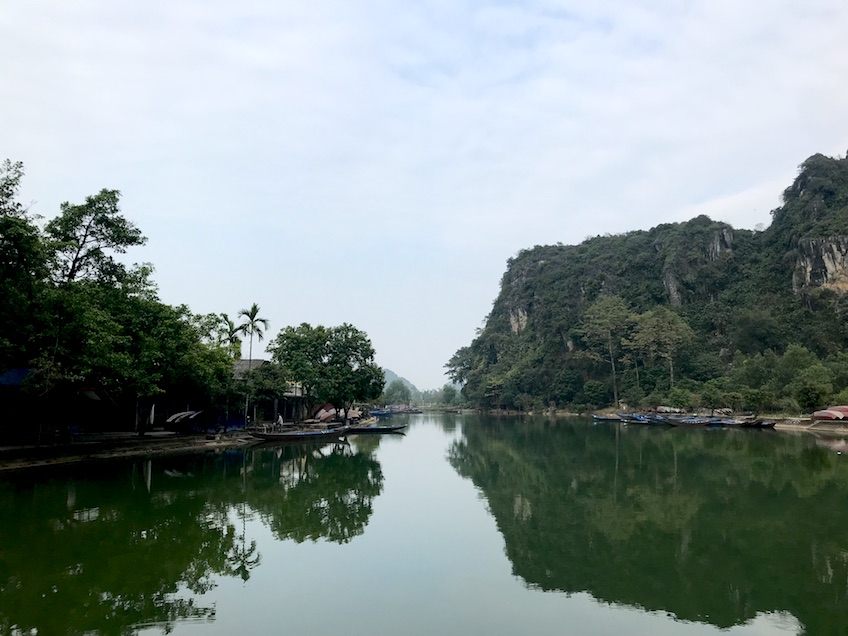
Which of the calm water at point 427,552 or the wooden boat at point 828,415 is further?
the wooden boat at point 828,415

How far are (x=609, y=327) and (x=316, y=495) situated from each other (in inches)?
2211

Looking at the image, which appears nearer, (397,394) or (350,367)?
(350,367)

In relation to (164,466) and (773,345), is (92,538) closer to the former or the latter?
(164,466)

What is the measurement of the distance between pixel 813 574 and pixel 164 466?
19218 mm

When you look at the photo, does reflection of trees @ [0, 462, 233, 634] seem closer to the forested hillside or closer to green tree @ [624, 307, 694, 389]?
the forested hillside

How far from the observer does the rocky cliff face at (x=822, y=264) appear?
55.4 metres

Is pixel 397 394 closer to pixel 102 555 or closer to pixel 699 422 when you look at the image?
pixel 699 422

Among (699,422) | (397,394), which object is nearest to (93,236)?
(699,422)

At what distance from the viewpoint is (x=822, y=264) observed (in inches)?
2263

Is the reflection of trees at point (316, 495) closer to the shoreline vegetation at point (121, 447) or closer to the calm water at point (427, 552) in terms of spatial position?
the calm water at point (427, 552)

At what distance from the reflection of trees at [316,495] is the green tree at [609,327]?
155ft

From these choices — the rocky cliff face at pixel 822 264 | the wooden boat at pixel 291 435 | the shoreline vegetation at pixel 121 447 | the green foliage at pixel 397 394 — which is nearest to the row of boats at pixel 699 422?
the shoreline vegetation at pixel 121 447

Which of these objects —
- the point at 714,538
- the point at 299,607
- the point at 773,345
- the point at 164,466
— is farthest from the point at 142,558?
the point at 773,345

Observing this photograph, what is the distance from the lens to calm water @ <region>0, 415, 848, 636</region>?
7.38 meters
